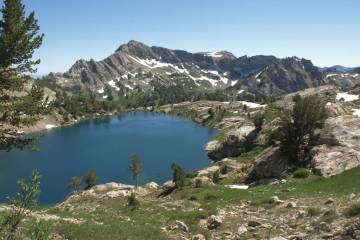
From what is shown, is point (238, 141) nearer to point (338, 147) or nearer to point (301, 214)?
point (338, 147)

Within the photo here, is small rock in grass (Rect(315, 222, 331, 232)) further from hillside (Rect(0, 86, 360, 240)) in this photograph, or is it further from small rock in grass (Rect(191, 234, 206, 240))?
small rock in grass (Rect(191, 234, 206, 240))

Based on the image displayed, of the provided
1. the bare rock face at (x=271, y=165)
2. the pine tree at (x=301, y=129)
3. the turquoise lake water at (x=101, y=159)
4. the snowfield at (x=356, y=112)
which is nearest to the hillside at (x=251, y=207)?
the bare rock face at (x=271, y=165)

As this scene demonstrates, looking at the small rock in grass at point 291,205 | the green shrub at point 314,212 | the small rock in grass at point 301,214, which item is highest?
the green shrub at point 314,212

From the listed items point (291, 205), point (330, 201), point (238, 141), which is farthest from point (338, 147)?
point (238, 141)

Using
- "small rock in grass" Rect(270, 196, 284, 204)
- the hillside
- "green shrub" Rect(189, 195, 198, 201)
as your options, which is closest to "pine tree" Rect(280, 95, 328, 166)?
the hillside

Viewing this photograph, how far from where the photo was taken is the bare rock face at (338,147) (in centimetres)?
4975

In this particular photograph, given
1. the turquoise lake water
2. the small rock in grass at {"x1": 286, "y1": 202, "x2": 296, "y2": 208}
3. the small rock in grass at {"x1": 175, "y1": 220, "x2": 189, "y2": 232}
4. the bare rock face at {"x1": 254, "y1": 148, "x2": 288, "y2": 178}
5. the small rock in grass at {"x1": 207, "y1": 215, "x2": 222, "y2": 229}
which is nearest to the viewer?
the small rock in grass at {"x1": 207, "y1": 215, "x2": 222, "y2": 229}

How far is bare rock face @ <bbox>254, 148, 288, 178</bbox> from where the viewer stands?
5797 centimetres

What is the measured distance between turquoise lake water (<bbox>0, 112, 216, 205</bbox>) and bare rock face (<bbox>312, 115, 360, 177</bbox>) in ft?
185

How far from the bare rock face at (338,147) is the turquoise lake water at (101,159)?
2219 inches

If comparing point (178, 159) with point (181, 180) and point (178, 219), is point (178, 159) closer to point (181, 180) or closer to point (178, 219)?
point (181, 180)

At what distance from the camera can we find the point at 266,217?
33625 mm

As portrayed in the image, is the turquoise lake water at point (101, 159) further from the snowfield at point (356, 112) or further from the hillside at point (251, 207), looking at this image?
the snowfield at point (356, 112)

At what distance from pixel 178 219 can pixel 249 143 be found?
67220 mm
